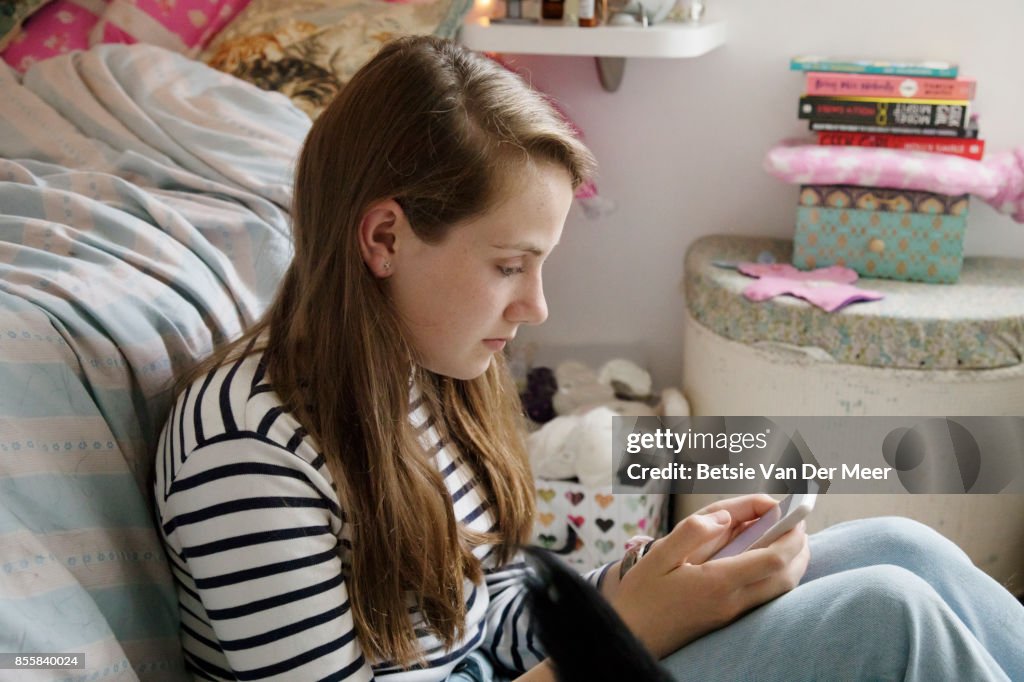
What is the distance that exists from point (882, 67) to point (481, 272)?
1.13 meters

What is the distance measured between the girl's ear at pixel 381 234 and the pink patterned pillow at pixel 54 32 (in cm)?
112

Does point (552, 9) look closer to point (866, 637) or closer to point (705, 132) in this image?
point (705, 132)

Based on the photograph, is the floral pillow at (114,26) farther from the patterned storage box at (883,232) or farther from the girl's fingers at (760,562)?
the girl's fingers at (760,562)

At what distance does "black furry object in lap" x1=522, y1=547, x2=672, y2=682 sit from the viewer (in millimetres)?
592

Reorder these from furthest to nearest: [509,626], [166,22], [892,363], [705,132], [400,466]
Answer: [705,132], [166,22], [892,363], [509,626], [400,466]

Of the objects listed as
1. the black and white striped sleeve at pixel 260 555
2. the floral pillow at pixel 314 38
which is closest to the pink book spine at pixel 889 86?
the floral pillow at pixel 314 38

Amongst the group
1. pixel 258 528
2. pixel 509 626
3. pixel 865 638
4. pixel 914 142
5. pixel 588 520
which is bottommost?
pixel 588 520

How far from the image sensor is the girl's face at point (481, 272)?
0.81 metres

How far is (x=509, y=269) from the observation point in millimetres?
833

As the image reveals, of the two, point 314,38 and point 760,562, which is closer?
point 760,562

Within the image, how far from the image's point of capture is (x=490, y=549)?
38.7 inches

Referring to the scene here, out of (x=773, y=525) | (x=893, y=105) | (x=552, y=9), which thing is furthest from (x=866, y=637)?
(x=552, y=9)

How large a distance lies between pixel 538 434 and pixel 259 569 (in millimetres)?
1013

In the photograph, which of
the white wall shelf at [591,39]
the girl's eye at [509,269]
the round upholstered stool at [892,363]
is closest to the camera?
the girl's eye at [509,269]
